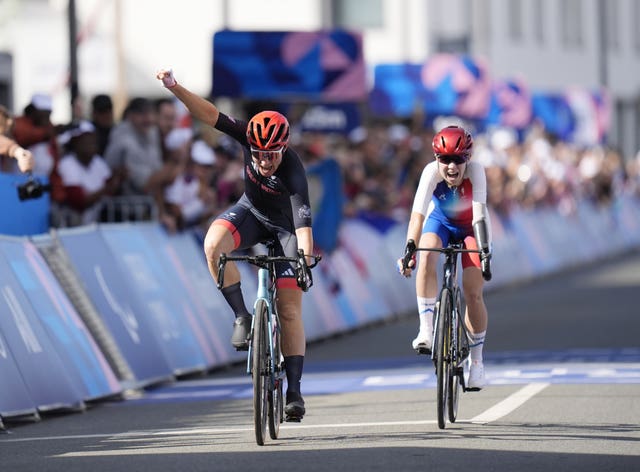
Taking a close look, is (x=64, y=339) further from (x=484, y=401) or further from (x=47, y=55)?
(x=47, y=55)

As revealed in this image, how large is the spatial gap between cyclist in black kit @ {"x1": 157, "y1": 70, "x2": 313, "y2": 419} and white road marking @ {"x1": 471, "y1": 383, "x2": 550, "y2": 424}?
4.78 feet

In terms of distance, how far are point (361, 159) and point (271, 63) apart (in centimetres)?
269

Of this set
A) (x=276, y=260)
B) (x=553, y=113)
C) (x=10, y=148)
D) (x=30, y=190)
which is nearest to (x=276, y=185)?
(x=276, y=260)

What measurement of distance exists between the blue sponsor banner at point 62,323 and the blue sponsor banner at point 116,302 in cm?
46

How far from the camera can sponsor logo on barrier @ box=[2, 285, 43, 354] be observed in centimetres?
1362

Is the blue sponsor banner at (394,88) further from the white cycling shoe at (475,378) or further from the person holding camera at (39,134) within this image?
the white cycling shoe at (475,378)

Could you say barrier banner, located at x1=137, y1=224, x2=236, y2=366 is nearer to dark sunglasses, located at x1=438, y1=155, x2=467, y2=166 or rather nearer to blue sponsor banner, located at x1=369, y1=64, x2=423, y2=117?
dark sunglasses, located at x1=438, y1=155, x2=467, y2=166

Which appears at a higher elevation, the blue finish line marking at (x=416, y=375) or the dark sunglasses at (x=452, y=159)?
the dark sunglasses at (x=452, y=159)

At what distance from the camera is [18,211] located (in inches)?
581

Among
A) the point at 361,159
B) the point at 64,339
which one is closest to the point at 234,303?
the point at 64,339

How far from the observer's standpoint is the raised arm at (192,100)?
11.8 metres

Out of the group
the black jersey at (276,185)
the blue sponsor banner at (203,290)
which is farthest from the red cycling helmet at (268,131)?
the blue sponsor banner at (203,290)

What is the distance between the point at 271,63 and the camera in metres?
23.4

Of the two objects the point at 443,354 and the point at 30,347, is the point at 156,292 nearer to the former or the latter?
the point at 30,347
